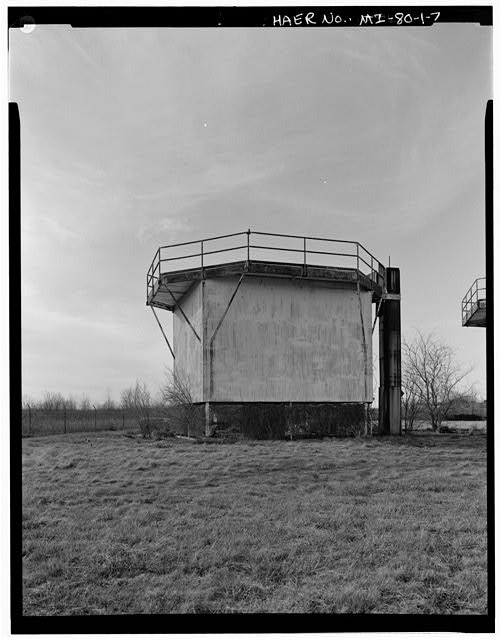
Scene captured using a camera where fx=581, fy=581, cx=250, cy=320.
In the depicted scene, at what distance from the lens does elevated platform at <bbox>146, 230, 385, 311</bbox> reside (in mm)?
6672

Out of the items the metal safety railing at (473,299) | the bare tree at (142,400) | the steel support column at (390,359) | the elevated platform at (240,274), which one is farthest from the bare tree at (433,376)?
the bare tree at (142,400)

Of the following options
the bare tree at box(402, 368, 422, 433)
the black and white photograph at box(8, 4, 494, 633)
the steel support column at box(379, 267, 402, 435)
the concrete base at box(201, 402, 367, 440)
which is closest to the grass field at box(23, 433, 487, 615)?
the black and white photograph at box(8, 4, 494, 633)

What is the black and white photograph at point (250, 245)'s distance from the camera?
103 inches

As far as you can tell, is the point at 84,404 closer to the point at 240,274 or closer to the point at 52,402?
the point at 52,402

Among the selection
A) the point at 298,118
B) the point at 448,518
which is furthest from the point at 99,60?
the point at 448,518

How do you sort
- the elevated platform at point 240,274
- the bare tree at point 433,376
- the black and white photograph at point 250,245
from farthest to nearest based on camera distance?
the elevated platform at point 240,274
the bare tree at point 433,376
the black and white photograph at point 250,245

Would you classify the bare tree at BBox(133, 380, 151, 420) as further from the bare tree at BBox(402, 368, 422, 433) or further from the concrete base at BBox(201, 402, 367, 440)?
the bare tree at BBox(402, 368, 422, 433)

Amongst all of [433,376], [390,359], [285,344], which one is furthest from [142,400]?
[390,359]

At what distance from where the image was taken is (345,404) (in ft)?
28.8

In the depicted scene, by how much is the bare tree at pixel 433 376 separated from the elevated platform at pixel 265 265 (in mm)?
1470

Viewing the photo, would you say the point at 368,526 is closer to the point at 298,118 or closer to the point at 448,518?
the point at 448,518

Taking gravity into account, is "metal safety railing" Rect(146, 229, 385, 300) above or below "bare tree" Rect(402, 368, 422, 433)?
above

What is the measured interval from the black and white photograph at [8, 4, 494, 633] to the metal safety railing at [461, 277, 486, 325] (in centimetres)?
2

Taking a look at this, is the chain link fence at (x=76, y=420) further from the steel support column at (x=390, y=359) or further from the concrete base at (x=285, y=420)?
the steel support column at (x=390, y=359)
